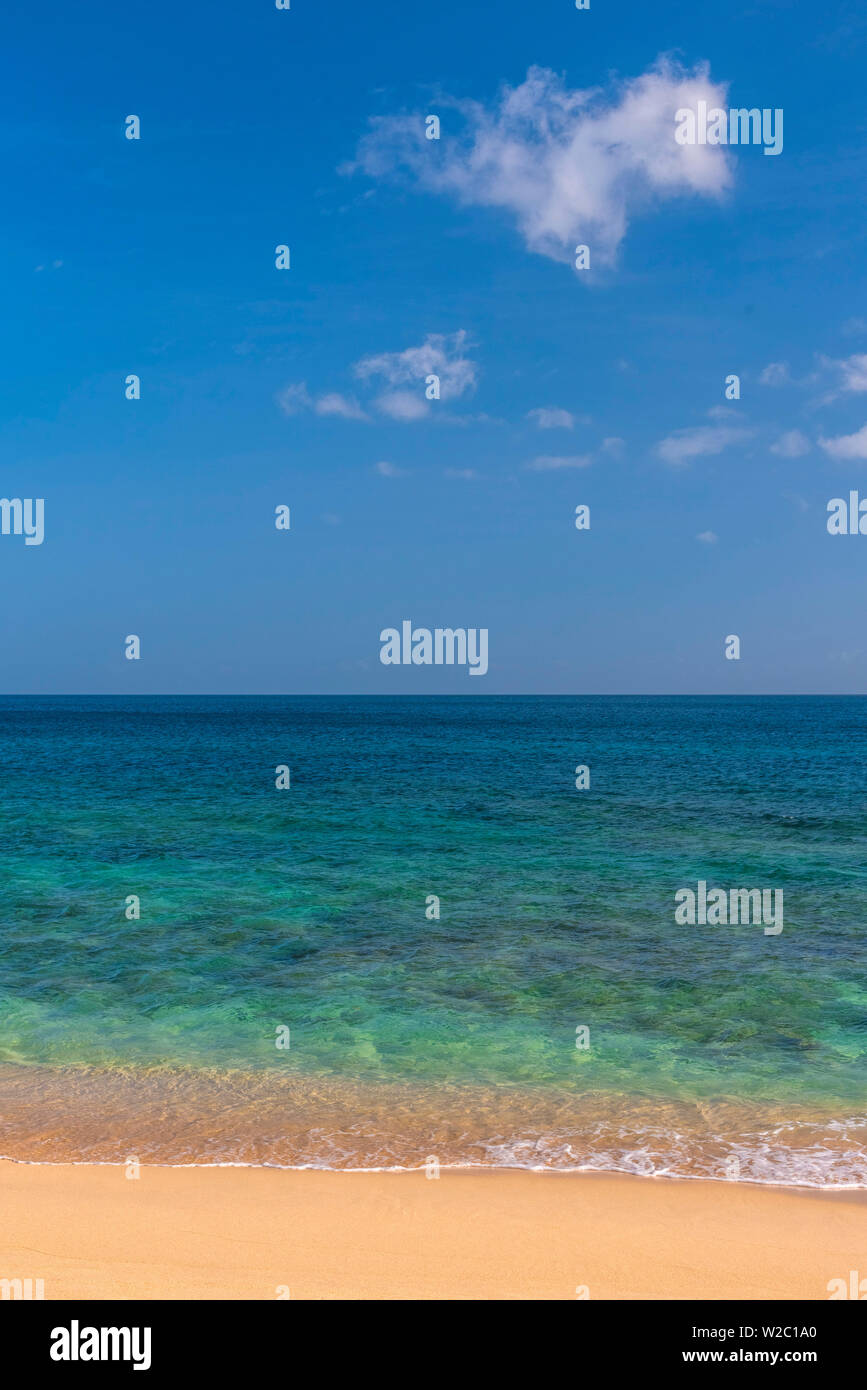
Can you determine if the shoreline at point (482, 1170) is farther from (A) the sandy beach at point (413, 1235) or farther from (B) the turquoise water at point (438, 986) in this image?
(B) the turquoise water at point (438, 986)

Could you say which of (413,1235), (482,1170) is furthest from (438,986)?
(413,1235)

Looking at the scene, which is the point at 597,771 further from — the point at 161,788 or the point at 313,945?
the point at 313,945

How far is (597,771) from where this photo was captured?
178 feet

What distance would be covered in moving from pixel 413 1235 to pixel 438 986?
7.06m

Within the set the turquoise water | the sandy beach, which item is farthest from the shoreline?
the turquoise water

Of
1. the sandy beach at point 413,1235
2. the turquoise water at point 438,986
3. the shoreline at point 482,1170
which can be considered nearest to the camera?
the sandy beach at point 413,1235

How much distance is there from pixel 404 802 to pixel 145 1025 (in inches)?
1016

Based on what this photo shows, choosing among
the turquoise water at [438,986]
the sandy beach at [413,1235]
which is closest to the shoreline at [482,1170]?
the sandy beach at [413,1235]

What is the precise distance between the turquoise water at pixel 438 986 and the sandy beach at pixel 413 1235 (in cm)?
53

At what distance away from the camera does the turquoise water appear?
937cm

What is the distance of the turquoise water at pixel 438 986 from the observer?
30.7 ft

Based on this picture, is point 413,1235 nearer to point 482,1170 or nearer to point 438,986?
point 482,1170

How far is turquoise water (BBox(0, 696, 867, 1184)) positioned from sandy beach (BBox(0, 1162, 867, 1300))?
53cm

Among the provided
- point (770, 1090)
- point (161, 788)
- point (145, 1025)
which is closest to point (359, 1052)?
point (145, 1025)
